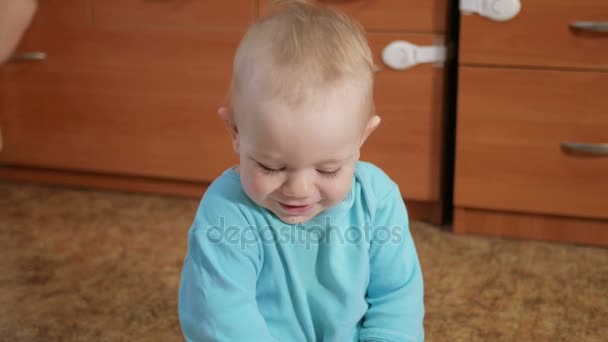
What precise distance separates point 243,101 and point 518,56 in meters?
0.84

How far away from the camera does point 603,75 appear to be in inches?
60.7

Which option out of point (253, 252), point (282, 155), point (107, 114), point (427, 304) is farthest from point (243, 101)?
point (107, 114)

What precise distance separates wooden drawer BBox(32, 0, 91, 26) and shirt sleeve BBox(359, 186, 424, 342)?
3.44ft

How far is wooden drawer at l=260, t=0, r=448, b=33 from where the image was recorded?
63.7 inches

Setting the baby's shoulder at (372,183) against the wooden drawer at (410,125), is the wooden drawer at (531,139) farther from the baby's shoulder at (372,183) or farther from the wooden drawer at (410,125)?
the baby's shoulder at (372,183)

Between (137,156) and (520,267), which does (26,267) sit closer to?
(137,156)

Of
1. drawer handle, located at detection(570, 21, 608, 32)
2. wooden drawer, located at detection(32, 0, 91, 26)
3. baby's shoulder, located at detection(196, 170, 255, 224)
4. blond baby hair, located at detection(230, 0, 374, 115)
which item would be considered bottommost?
baby's shoulder, located at detection(196, 170, 255, 224)

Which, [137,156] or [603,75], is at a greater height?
[603,75]

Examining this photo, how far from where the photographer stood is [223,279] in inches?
38.8

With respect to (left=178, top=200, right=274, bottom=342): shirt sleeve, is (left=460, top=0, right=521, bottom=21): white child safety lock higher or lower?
higher

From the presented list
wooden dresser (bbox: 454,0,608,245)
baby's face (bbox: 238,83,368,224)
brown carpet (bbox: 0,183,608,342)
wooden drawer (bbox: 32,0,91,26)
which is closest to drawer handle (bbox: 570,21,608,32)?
wooden dresser (bbox: 454,0,608,245)

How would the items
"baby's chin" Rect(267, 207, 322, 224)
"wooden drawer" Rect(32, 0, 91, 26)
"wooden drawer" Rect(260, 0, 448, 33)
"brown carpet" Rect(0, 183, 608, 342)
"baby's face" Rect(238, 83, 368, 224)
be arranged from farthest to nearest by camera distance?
"wooden drawer" Rect(32, 0, 91, 26) → "wooden drawer" Rect(260, 0, 448, 33) → "brown carpet" Rect(0, 183, 608, 342) → "baby's chin" Rect(267, 207, 322, 224) → "baby's face" Rect(238, 83, 368, 224)

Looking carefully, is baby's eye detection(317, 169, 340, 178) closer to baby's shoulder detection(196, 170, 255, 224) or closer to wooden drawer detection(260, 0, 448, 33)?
baby's shoulder detection(196, 170, 255, 224)

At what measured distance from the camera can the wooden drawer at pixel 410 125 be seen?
1.67 m
